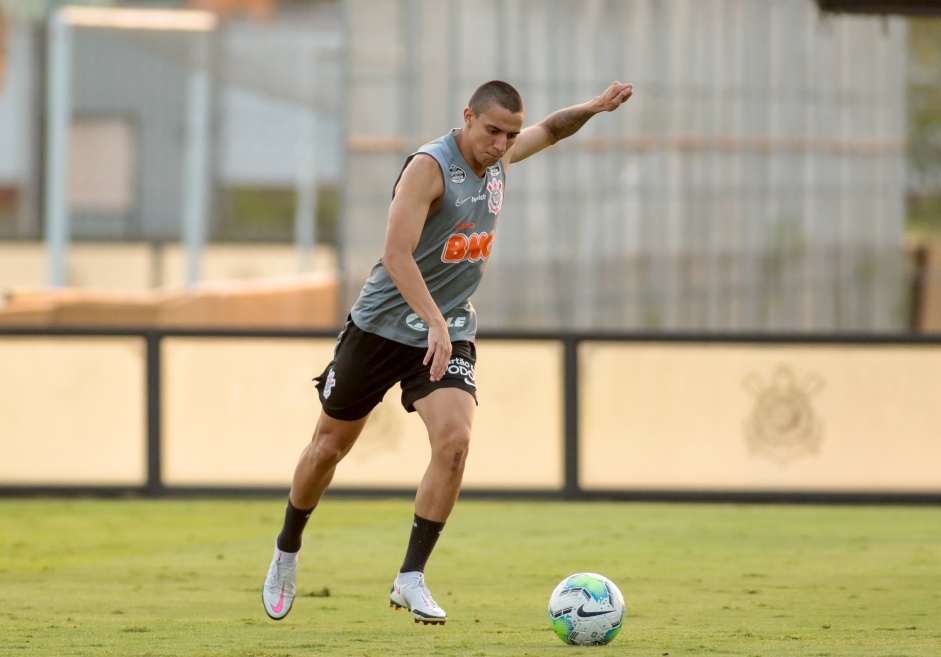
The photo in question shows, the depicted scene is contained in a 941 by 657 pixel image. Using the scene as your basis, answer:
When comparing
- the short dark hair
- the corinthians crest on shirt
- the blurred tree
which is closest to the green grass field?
the corinthians crest on shirt

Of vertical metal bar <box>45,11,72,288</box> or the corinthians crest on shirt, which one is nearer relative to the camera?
the corinthians crest on shirt

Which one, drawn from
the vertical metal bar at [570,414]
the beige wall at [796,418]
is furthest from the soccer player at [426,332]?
the beige wall at [796,418]

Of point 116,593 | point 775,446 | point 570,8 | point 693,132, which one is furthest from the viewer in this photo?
point 693,132

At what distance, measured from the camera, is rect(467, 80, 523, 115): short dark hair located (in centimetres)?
574

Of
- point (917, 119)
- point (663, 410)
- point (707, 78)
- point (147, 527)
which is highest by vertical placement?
point (917, 119)

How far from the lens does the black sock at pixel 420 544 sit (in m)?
5.88

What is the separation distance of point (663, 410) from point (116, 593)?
4.94m

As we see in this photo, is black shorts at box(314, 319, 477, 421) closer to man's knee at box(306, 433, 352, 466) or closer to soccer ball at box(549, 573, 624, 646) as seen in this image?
man's knee at box(306, 433, 352, 466)

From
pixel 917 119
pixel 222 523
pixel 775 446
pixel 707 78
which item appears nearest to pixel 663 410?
pixel 775 446

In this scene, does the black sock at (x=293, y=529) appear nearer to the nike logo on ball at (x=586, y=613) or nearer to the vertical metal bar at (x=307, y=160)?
the nike logo on ball at (x=586, y=613)

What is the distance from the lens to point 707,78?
1919 cm

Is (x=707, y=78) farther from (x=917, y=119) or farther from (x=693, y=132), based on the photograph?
(x=917, y=119)

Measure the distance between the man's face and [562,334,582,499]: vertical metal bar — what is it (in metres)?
5.20

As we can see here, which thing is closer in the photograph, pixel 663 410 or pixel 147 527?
pixel 147 527
